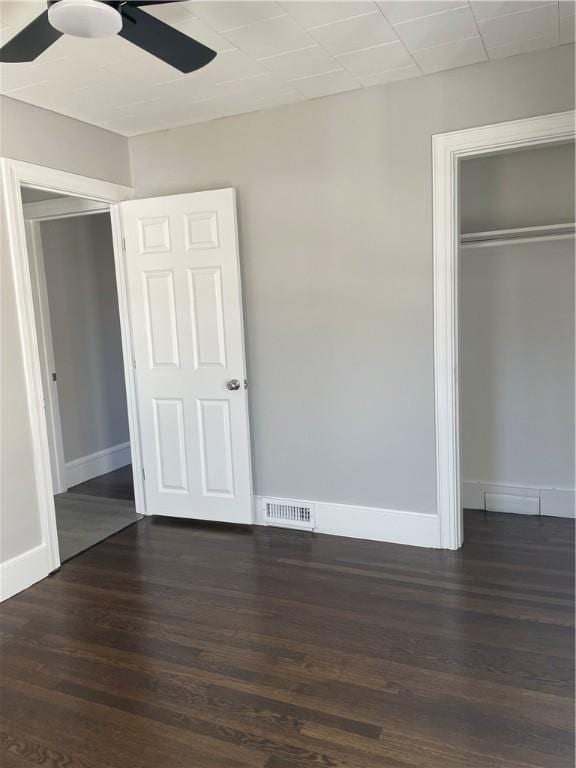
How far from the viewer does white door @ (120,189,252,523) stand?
12.1ft

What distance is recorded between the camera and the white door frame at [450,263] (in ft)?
9.74

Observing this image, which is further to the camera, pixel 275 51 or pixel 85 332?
pixel 85 332

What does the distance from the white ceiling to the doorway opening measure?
1.20 meters

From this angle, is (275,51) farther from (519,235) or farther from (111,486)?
(111,486)

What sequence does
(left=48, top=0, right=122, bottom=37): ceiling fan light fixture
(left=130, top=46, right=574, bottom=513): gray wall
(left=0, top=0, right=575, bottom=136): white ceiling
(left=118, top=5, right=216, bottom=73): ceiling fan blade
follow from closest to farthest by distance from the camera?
(left=48, top=0, right=122, bottom=37): ceiling fan light fixture, (left=118, top=5, right=216, bottom=73): ceiling fan blade, (left=0, top=0, right=575, bottom=136): white ceiling, (left=130, top=46, right=574, bottom=513): gray wall

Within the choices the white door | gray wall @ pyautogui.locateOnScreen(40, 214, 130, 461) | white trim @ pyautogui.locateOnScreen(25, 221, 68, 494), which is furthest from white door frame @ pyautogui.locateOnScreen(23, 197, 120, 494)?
the white door

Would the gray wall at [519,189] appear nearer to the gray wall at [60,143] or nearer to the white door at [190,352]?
the white door at [190,352]

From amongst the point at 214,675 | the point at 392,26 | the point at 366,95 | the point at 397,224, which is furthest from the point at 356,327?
the point at 214,675

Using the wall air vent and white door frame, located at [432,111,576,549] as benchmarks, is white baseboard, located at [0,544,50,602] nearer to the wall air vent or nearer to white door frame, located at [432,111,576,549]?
the wall air vent

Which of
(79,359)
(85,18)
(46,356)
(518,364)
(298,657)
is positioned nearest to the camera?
(85,18)

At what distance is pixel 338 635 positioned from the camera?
2.59 meters

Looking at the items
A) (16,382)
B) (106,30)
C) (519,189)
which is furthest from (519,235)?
(16,382)

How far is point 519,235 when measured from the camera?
3627 millimetres

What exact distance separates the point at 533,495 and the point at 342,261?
199cm
